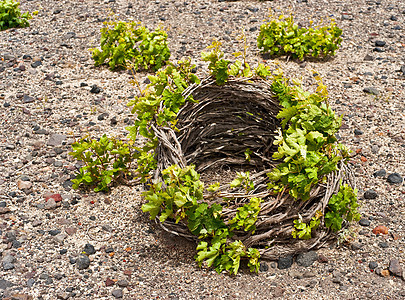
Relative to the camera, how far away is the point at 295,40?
5805 mm

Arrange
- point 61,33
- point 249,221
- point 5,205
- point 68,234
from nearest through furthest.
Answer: point 249,221, point 68,234, point 5,205, point 61,33

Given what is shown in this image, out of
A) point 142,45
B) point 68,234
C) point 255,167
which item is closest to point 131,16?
point 142,45

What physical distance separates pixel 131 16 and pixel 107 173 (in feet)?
11.9

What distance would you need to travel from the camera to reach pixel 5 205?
405 cm

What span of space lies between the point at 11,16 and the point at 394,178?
5.48 metres

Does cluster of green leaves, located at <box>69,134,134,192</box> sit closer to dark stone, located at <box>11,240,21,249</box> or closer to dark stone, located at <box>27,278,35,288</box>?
dark stone, located at <box>11,240,21,249</box>

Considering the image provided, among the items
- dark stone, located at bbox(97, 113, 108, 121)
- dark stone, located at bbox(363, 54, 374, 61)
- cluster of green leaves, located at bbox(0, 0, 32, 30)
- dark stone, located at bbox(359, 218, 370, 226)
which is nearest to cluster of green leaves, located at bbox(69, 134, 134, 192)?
dark stone, located at bbox(97, 113, 108, 121)

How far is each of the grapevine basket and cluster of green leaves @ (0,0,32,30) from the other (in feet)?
12.9

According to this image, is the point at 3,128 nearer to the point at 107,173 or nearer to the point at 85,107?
the point at 85,107

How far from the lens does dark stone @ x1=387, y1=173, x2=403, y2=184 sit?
4.24 m

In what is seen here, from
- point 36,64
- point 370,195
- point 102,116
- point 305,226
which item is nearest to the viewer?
point 305,226

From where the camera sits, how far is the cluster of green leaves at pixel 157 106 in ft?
12.0

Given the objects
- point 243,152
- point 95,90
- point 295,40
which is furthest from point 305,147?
point 95,90

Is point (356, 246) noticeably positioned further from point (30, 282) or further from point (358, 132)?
point (30, 282)
